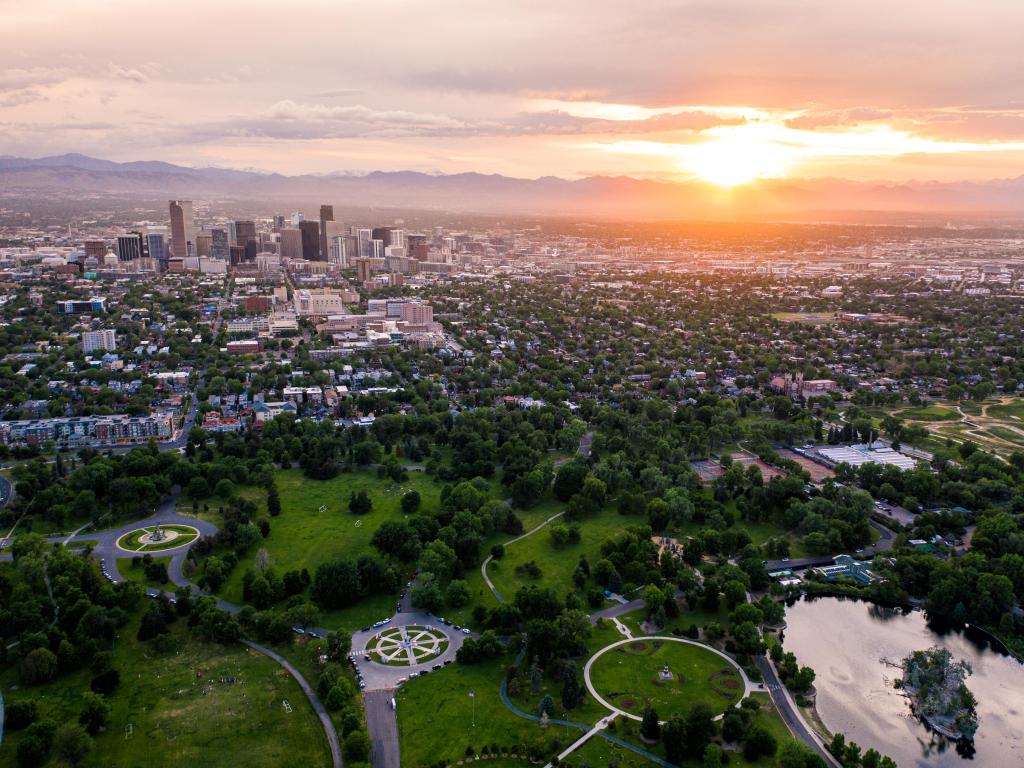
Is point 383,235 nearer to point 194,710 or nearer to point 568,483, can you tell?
point 568,483

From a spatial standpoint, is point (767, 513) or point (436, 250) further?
point (436, 250)

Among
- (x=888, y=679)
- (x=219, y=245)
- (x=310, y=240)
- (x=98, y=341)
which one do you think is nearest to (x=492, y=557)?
(x=888, y=679)

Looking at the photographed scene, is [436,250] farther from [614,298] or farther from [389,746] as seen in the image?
[389,746]

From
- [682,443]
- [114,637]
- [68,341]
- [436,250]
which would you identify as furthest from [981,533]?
[436,250]

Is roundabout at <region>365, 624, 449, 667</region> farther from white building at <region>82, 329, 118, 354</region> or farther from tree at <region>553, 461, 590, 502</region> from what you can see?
white building at <region>82, 329, 118, 354</region>

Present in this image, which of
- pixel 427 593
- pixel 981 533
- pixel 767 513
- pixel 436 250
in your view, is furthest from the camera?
pixel 436 250

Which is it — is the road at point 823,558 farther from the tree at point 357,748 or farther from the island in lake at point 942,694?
the tree at point 357,748
